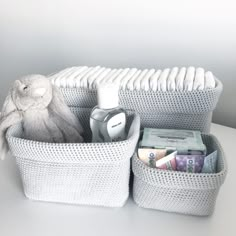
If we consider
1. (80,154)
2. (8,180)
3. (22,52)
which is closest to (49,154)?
(80,154)

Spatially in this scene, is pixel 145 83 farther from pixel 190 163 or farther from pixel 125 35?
pixel 125 35

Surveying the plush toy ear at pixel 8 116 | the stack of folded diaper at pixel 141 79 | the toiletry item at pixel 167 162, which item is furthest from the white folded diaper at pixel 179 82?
the plush toy ear at pixel 8 116

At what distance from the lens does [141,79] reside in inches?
19.8

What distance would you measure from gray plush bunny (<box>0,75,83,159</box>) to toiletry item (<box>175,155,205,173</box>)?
0.48ft

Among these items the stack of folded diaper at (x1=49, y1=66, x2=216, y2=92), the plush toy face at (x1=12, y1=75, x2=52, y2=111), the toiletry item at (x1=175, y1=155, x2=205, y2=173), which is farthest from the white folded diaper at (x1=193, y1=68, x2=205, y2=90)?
the plush toy face at (x1=12, y1=75, x2=52, y2=111)

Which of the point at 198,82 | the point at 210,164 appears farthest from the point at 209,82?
the point at 210,164

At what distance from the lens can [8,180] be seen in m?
0.52

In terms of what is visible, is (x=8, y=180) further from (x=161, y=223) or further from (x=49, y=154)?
(x=161, y=223)

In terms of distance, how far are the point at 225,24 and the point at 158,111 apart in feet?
0.92

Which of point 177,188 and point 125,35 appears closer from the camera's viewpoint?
point 177,188

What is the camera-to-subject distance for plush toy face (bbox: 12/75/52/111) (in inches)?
17.2

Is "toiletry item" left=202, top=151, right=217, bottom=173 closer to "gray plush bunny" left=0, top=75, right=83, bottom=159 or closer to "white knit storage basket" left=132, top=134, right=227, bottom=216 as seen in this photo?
"white knit storage basket" left=132, top=134, right=227, bottom=216

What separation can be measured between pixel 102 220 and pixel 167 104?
0.60 feet

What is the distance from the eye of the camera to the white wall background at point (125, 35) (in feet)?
2.21
